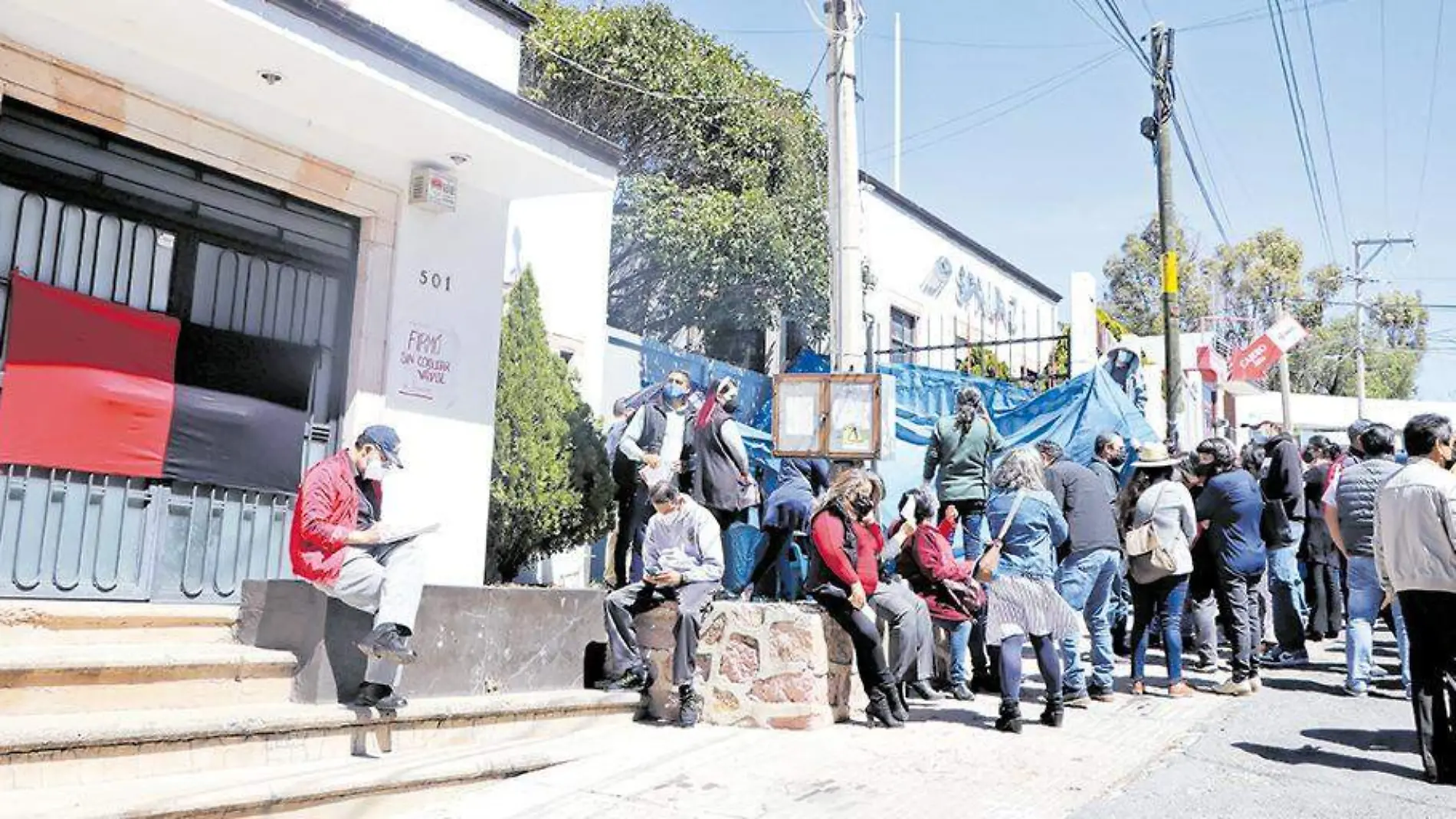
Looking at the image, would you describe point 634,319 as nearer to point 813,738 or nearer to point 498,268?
point 498,268

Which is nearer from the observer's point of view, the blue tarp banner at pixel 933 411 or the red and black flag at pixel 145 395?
the red and black flag at pixel 145 395

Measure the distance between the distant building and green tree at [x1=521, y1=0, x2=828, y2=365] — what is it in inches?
40.4

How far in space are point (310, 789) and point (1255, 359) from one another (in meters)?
23.9

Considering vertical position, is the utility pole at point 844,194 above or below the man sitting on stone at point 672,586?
above

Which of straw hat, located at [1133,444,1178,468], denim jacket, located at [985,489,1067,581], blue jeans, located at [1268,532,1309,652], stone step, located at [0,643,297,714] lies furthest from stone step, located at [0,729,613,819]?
blue jeans, located at [1268,532,1309,652]

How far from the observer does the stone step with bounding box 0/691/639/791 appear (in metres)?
4.27

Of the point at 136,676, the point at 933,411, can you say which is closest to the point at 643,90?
the point at 933,411

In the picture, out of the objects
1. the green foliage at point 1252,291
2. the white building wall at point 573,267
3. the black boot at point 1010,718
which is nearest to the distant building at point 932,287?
the white building wall at point 573,267

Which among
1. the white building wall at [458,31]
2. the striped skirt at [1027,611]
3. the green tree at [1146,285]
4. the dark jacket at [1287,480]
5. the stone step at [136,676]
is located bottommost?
the stone step at [136,676]

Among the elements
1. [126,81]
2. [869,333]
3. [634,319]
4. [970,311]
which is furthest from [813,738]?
[970,311]

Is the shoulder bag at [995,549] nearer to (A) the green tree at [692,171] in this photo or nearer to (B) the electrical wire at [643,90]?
(A) the green tree at [692,171]

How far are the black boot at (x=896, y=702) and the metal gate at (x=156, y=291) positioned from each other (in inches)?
158

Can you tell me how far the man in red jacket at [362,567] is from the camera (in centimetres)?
532

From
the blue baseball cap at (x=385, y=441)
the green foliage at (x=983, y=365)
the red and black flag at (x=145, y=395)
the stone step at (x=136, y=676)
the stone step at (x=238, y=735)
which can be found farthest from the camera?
the green foliage at (x=983, y=365)
